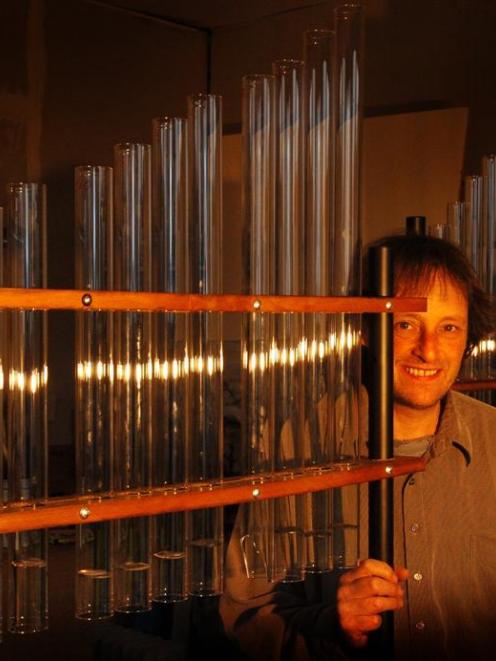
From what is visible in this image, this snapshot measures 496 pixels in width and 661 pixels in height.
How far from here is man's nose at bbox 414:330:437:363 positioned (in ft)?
6.78

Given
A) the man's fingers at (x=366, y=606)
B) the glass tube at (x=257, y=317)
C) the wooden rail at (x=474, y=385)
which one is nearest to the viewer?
the glass tube at (x=257, y=317)

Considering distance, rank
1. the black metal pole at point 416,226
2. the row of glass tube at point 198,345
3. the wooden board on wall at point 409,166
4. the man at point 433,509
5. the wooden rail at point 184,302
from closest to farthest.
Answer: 1. the wooden rail at point 184,302
2. the row of glass tube at point 198,345
3. the man at point 433,509
4. the black metal pole at point 416,226
5. the wooden board on wall at point 409,166

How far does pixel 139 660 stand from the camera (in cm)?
405

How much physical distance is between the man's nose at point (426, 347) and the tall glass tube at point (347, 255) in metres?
0.24

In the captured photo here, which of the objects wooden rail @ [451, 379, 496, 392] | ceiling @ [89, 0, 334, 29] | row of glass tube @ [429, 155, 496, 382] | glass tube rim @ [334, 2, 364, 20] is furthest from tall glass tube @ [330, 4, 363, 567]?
ceiling @ [89, 0, 334, 29]

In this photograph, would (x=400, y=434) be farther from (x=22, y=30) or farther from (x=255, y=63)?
(x=255, y=63)

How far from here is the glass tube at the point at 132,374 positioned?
1.59 meters

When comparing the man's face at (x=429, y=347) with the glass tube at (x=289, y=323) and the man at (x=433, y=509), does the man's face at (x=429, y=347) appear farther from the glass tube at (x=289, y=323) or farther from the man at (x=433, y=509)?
the glass tube at (x=289, y=323)

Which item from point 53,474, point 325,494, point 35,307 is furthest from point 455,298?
point 53,474

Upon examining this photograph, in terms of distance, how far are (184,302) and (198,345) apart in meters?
0.11

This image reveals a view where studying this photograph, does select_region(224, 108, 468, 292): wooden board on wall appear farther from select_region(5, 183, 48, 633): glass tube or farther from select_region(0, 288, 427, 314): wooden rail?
select_region(5, 183, 48, 633): glass tube

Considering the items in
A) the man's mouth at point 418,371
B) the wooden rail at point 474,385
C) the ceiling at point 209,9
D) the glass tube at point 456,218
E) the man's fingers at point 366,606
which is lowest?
the man's fingers at point 366,606

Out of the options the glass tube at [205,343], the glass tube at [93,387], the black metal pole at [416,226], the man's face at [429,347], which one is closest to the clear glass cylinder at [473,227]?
the black metal pole at [416,226]

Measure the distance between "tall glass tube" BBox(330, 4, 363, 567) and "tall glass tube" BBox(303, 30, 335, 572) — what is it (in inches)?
0.5
